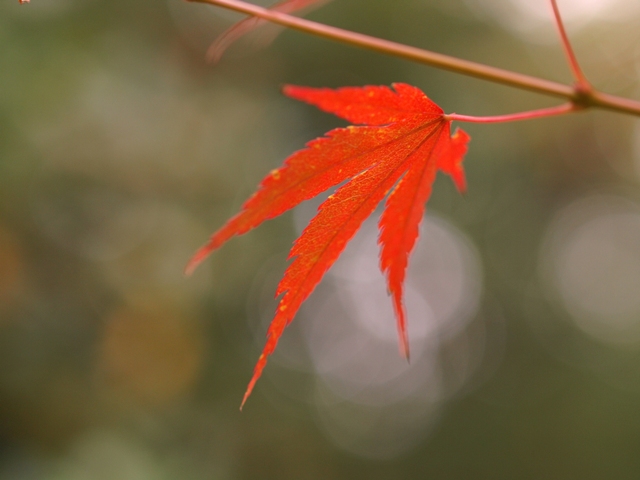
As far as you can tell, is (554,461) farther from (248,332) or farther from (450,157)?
(450,157)

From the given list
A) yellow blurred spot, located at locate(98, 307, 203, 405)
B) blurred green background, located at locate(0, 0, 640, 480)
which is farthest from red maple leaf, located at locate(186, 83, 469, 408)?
yellow blurred spot, located at locate(98, 307, 203, 405)

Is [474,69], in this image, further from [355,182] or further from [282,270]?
[282,270]

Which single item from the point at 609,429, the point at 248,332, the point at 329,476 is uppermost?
the point at 248,332

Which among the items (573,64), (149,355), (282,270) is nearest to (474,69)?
(573,64)

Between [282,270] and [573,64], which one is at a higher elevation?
[573,64]

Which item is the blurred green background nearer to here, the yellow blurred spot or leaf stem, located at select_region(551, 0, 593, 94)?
the yellow blurred spot

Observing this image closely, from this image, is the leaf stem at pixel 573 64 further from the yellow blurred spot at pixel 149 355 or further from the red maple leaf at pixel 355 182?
the yellow blurred spot at pixel 149 355

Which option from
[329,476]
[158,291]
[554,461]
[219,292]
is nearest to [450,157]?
[158,291]
